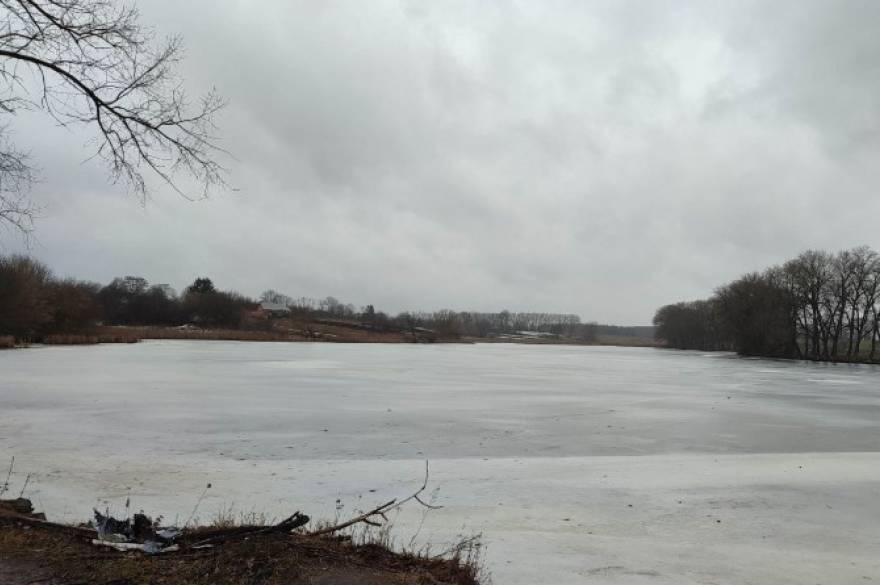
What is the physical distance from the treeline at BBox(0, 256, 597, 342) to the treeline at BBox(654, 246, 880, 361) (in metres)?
46.6

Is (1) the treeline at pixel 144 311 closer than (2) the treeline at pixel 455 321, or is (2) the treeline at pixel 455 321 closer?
(1) the treeline at pixel 144 311

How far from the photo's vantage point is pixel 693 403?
15047mm

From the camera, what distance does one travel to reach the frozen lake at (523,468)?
4.62m

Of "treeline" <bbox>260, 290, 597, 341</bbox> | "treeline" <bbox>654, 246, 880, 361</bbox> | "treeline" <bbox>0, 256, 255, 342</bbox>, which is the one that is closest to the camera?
"treeline" <bbox>0, 256, 255, 342</bbox>

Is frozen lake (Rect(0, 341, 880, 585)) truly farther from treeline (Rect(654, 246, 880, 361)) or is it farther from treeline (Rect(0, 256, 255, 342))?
treeline (Rect(654, 246, 880, 361))

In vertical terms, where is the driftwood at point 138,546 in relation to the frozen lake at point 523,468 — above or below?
above

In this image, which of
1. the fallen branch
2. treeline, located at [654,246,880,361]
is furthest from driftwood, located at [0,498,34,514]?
treeline, located at [654,246,880,361]

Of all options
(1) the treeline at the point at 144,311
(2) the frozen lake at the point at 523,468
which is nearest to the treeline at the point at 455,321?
(1) the treeline at the point at 144,311

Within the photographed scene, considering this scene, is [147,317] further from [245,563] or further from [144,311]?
[245,563]

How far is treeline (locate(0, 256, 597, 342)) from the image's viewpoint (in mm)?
38781

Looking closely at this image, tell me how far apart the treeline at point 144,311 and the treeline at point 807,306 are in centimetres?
4659

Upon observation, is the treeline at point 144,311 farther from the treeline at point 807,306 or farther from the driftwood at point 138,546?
the treeline at point 807,306

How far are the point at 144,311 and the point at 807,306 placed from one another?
79.6 m

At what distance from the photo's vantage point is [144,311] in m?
82.5
